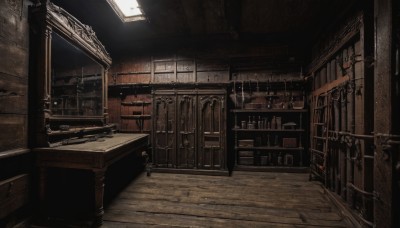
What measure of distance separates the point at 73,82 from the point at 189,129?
297 centimetres

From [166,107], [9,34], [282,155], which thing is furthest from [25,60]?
[282,155]

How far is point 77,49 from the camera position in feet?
12.5

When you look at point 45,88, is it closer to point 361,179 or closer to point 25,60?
point 25,60

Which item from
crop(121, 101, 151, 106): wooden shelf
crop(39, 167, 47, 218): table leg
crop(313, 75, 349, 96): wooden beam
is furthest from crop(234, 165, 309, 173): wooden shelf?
crop(39, 167, 47, 218): table leg

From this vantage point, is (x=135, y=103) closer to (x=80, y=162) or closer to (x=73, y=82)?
(x=73, y=82)

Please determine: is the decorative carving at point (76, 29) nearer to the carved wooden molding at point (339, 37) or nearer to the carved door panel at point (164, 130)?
the carved door panel at point (164, 130)

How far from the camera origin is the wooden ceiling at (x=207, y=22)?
4.02m

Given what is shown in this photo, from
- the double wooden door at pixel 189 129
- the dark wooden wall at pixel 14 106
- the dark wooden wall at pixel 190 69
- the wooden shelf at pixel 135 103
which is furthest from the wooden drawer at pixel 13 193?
the wooden shelf at pixel 135 103

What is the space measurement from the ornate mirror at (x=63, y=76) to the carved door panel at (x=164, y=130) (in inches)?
54.8

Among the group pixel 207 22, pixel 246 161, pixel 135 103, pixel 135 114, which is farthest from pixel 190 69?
pixel 246 161

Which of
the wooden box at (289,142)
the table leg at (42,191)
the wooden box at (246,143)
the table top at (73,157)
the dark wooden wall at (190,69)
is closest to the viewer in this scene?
the table top at (73,157)

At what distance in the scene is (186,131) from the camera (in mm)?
5328

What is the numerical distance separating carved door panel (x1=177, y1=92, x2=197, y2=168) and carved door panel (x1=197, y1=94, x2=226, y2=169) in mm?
174

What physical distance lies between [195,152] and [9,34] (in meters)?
4.25
